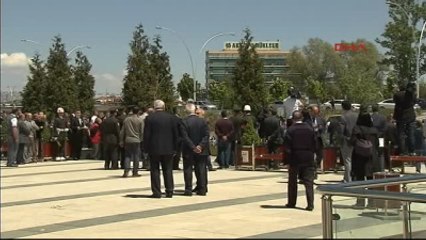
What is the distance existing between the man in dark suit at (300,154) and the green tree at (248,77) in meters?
40.6

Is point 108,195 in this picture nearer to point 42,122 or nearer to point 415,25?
point 42,122

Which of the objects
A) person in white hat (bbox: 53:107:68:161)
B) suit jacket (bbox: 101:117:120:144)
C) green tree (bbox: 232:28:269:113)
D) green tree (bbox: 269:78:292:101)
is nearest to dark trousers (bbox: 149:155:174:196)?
suit jacket (bbox: 101:117:120:144)

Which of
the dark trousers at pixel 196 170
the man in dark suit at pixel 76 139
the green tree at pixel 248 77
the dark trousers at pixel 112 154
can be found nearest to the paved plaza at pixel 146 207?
the dark trousers at pixel 196 170

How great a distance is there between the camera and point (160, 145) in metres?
13.0

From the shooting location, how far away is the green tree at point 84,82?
5314cm

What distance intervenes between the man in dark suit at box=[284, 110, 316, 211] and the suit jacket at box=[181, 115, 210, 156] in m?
2.33

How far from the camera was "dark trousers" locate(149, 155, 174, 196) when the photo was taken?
1295cm

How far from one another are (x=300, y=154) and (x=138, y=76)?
124 feet

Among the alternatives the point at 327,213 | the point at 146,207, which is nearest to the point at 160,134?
the point at 146,207

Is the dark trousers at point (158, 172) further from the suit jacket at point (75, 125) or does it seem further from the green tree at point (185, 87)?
the green tree at point (185, 87)

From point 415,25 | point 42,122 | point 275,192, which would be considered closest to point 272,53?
point 415,25

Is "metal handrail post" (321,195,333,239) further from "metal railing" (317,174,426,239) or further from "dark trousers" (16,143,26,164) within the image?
"dark trousers" (16,143,26,164)

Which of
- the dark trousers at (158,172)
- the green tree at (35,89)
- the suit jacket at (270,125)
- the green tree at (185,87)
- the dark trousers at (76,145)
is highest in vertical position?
the green tree at (185,87)

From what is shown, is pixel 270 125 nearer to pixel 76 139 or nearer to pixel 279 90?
pixel 76 139
